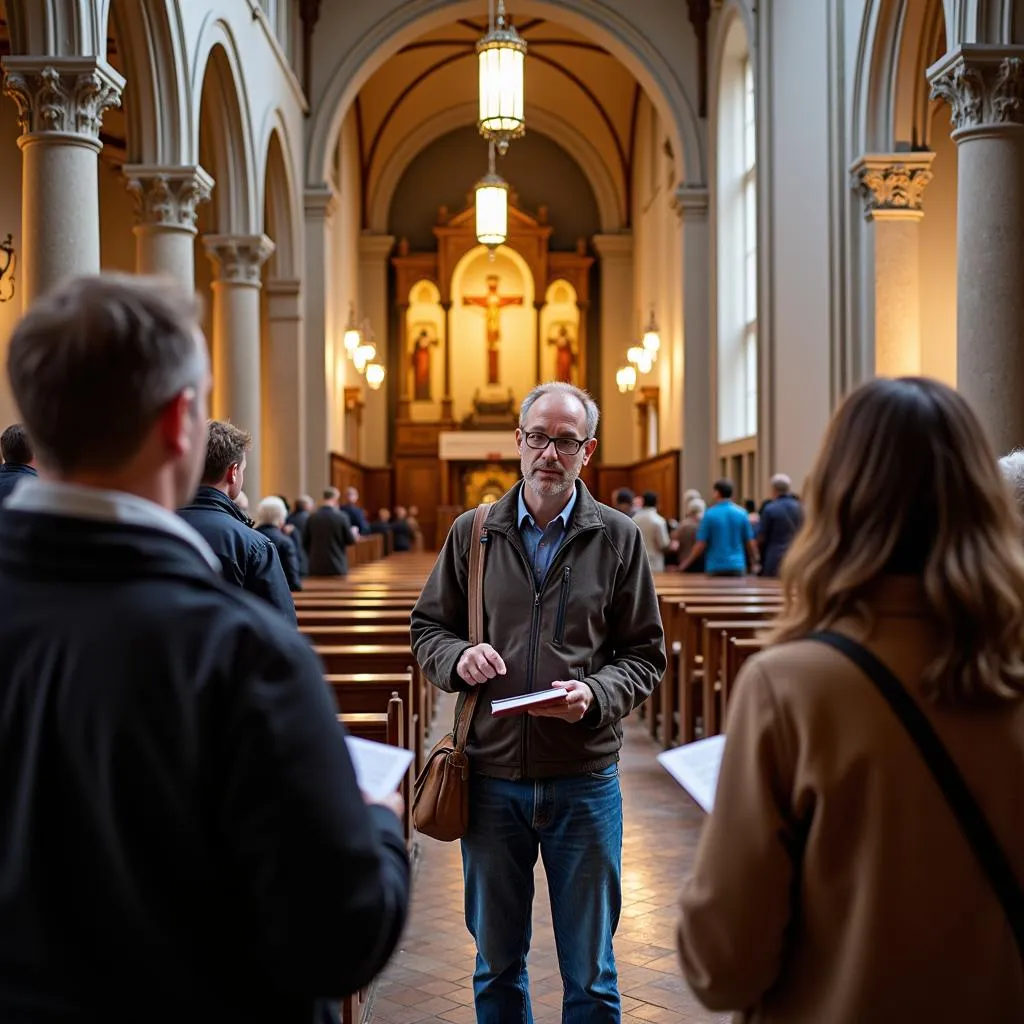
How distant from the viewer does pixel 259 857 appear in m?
1.28

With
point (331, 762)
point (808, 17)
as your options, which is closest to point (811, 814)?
point (331, 762)

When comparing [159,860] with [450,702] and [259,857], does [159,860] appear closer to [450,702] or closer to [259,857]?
[259,857]

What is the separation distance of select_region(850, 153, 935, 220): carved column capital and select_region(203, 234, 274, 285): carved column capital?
22.4 ft

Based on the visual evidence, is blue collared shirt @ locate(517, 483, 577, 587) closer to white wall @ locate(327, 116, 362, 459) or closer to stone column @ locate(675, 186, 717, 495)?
stone column @ locate(675, 186, 717, 495)

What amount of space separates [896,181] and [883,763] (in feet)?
34.5

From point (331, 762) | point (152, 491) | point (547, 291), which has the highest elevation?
point (547, 291)

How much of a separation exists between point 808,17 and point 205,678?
44.1ft

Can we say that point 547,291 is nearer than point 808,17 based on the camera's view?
No

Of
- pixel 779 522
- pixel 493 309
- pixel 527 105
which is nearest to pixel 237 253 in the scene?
pixel 779 522

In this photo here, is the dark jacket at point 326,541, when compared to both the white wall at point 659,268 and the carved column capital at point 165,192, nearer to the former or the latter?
the carved column capital at point 165,192

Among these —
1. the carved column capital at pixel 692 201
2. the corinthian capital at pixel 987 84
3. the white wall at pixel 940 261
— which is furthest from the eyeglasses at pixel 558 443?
the carved column capital at pixel 692 201

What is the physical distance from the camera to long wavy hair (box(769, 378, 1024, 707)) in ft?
5.04

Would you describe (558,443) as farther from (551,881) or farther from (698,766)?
(698,766)

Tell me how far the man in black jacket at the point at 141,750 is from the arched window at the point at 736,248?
55.4ft
